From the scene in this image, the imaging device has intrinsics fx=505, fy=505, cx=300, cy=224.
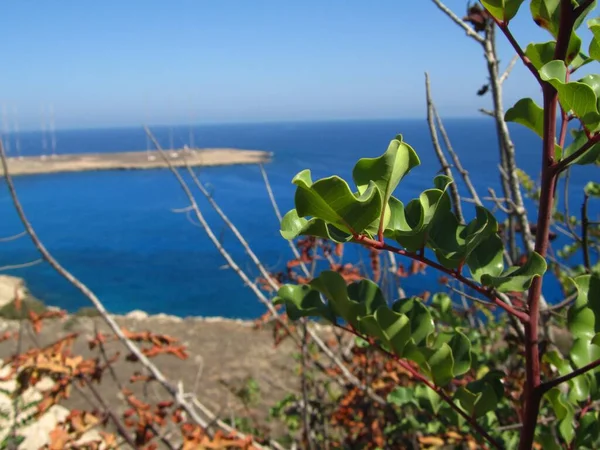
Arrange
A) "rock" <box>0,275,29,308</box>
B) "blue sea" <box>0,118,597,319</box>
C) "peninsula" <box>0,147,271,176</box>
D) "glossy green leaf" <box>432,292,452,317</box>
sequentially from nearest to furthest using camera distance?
"glossy green leaf" <box>432,292,452,317</box> < "rock" <box>0,275,29,308</box> < "blue sea" <box>0,118,597,319</box> < "peninsula" <box>0,147,271,176</box>

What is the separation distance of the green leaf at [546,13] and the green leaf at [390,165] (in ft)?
0.90

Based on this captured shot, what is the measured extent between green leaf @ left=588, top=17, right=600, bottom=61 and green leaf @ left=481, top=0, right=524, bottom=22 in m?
0.08

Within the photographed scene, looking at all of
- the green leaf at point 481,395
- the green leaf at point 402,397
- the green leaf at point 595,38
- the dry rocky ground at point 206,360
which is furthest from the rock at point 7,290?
the green leaf at point 595,38

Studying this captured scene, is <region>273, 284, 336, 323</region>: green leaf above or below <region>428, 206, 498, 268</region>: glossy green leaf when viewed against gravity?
below

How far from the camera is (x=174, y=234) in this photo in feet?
81.0

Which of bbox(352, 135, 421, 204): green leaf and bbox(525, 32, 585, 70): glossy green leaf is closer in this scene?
bbox(352, 135, 421, 204): green leaf

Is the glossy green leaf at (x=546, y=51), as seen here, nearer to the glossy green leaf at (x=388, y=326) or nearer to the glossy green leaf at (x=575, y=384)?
the glossy green leaf at (x=388, y=326)

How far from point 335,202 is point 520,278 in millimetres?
229

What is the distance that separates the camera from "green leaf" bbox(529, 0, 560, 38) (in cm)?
60

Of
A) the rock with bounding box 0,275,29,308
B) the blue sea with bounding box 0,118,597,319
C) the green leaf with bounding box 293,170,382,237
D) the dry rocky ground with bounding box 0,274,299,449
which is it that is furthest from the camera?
the blue sea with bounding box 0,118,597,319

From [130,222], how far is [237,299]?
43.3 ft

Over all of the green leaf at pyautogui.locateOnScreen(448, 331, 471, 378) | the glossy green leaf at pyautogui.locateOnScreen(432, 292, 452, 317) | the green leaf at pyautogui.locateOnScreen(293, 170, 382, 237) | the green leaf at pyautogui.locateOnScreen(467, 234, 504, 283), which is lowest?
the glossy green leaf at pyautogui.locateOnScreen(432, 292, 452, 317)

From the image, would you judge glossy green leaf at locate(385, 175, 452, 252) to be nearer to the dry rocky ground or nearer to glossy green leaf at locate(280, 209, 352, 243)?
glossy green leaf at locate(280, 209, 352, 243)

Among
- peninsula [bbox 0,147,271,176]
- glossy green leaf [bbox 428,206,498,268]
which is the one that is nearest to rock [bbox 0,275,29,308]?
glossy green leaf [bbox 428,206,498,268]
